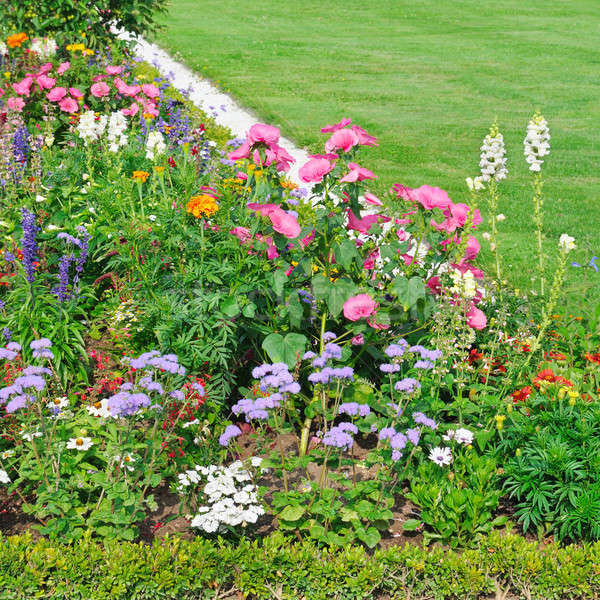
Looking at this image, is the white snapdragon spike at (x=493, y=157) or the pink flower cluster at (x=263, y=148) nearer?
the pink flower cluster at (x=263, y=148)

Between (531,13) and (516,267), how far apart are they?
19.5m

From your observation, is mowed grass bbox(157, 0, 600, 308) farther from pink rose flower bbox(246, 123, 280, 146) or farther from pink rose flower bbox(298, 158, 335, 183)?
pink rose flower bbox(246, 123, 280, 146)

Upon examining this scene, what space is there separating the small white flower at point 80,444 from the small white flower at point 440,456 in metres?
1.50

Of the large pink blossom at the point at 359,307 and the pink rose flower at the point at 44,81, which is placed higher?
the pink rose flower at the point at 44,81

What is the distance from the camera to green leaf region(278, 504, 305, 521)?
10.5ft

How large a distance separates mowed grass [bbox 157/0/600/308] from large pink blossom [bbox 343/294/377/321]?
4.61 feet

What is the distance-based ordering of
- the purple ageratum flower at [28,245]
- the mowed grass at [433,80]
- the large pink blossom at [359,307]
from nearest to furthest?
1. the large pink blossom at [359,307]
2. the purple ageratum flower at [28,245]
3. the mowed grass at [433,80]

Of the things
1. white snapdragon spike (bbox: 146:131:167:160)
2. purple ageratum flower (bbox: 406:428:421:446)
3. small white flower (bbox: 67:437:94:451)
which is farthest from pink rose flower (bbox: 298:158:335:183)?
white snapdragon spike (bbox: 146:131:167:160)

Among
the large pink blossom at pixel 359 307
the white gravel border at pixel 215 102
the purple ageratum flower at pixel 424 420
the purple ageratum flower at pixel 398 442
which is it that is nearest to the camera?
the purple ageratum flower at pixel 398 442

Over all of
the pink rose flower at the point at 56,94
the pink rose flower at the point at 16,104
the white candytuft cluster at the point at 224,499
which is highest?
the pink rose flower at the point at 56,94

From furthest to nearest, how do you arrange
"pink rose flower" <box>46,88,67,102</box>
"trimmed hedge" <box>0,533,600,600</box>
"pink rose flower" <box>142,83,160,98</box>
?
"pink rose flower" <box>46,88,67,102</box>
"pink rose flower" <box>142,83,160,98</box>
"trimmed hedge" <box>0,533,600,600</box>

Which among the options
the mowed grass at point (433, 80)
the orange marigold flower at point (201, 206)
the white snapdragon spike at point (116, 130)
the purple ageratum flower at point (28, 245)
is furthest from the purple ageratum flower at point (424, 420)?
the white snapdragon spike at point (116, 130)

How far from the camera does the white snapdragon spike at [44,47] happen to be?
8.04 metres

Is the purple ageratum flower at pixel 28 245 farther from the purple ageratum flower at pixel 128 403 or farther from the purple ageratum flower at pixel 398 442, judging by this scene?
the purple ageratum flower at pixel 398 442
